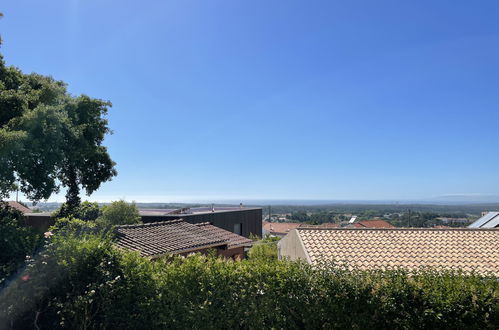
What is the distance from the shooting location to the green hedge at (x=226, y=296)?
16.3 ft

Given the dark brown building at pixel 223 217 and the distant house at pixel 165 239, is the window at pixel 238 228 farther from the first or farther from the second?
the distant house at pixel 165 239

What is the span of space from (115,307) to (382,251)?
32.4ft

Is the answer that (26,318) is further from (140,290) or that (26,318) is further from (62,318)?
(140,290)

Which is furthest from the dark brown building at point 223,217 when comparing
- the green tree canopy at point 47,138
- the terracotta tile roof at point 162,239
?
the terracotta tile roof at point 162,239

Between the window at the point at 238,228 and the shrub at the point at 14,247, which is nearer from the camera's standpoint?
the shrub at the point at 14,247

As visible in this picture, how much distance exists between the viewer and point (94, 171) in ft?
52.1

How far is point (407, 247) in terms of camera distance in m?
11.9

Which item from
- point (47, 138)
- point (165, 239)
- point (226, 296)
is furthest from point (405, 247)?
point (47, 138)

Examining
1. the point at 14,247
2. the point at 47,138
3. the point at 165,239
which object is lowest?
the point at 165,239

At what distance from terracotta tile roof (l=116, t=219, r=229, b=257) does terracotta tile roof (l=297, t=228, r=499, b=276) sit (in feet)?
14.9

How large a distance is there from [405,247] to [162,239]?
9.81 meters

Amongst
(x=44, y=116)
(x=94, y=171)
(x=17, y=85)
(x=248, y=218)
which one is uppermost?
(x=17, y=85)

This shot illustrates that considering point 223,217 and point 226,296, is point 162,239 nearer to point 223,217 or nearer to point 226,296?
point 226,296

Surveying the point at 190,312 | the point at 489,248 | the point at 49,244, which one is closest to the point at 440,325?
the point at 190,312
